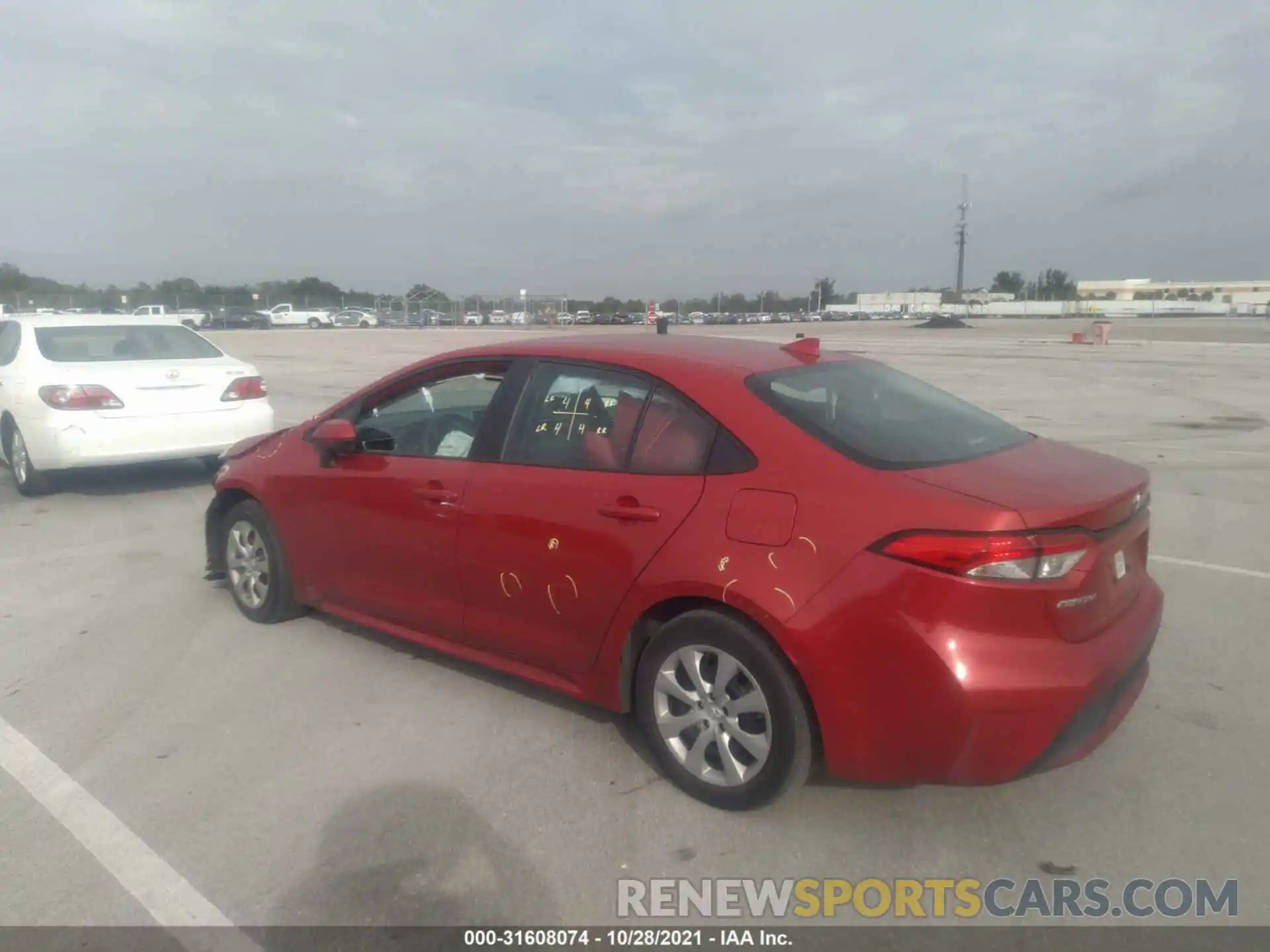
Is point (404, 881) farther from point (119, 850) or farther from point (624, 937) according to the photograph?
point (119, 850)

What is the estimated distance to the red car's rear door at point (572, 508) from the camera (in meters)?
3.63

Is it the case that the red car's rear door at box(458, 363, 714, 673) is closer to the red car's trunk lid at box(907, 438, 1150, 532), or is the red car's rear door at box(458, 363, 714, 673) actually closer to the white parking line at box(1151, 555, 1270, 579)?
the red car's trunk lid at box(907, 438, 1150, 532)

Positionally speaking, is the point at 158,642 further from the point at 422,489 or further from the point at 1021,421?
the point at 1021,421

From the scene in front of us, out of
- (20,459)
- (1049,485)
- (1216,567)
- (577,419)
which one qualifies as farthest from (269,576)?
(1216,567)

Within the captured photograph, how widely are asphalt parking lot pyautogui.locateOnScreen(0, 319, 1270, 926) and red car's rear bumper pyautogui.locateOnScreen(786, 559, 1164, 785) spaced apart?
0.37 metres

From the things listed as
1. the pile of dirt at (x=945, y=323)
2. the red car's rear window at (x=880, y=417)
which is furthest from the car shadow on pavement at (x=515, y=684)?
the pile of dirt at (x=945, y=323)

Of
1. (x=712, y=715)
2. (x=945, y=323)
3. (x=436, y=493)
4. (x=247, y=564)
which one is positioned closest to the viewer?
(x=712, y=715)

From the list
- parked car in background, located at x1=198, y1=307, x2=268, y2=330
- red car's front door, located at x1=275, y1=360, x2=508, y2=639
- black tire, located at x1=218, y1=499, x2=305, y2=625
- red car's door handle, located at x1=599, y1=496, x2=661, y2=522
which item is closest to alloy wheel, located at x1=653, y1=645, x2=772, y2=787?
red car's door handle, located at x1=599, y1=496, x2=661, y2=522

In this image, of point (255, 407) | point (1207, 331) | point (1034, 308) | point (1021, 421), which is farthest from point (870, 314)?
point (255, 407)

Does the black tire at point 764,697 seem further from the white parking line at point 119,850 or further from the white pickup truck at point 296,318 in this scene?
the white pickup truck at point 296,318

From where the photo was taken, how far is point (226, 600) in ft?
19.3

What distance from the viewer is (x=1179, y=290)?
134500 millimetres

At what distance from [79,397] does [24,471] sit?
3.74 feet

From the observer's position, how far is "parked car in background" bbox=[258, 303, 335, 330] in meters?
65.8
